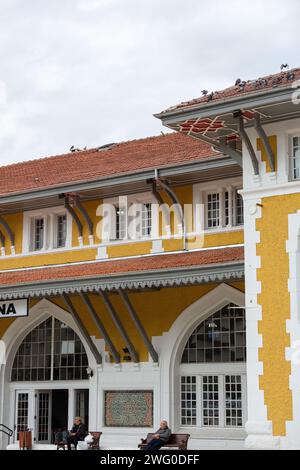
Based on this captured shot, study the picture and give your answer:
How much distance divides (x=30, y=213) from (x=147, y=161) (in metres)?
3.58

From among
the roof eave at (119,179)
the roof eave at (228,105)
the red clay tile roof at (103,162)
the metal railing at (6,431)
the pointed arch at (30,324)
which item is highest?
the red clay tile roof at (103,162)

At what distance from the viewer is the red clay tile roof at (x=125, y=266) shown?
710 inches

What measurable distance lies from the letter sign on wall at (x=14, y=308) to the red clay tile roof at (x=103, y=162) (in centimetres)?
289

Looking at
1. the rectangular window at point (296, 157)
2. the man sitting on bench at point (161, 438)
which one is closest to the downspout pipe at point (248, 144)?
the rectangular window at point (296, 157)

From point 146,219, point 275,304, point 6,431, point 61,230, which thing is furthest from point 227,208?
point 6,431

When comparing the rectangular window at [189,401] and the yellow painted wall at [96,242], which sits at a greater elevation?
the yellow painted wall at [96,242]

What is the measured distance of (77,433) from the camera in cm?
1947

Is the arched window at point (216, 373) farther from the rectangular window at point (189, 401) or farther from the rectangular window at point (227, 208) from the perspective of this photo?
the rectangular window at point (227, 208)

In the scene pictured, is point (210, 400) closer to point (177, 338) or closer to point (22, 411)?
point (177, 338)

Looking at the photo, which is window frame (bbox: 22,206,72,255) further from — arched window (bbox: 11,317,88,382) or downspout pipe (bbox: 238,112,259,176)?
downspout pipe (bbox: 238,112,259,176)

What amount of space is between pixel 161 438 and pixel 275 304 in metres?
4.23

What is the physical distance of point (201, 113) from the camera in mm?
15938

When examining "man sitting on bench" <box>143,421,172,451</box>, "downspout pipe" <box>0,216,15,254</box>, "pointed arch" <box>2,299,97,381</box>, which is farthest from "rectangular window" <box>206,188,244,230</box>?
"downspout pipe" <box>0,216,15,254</box>
